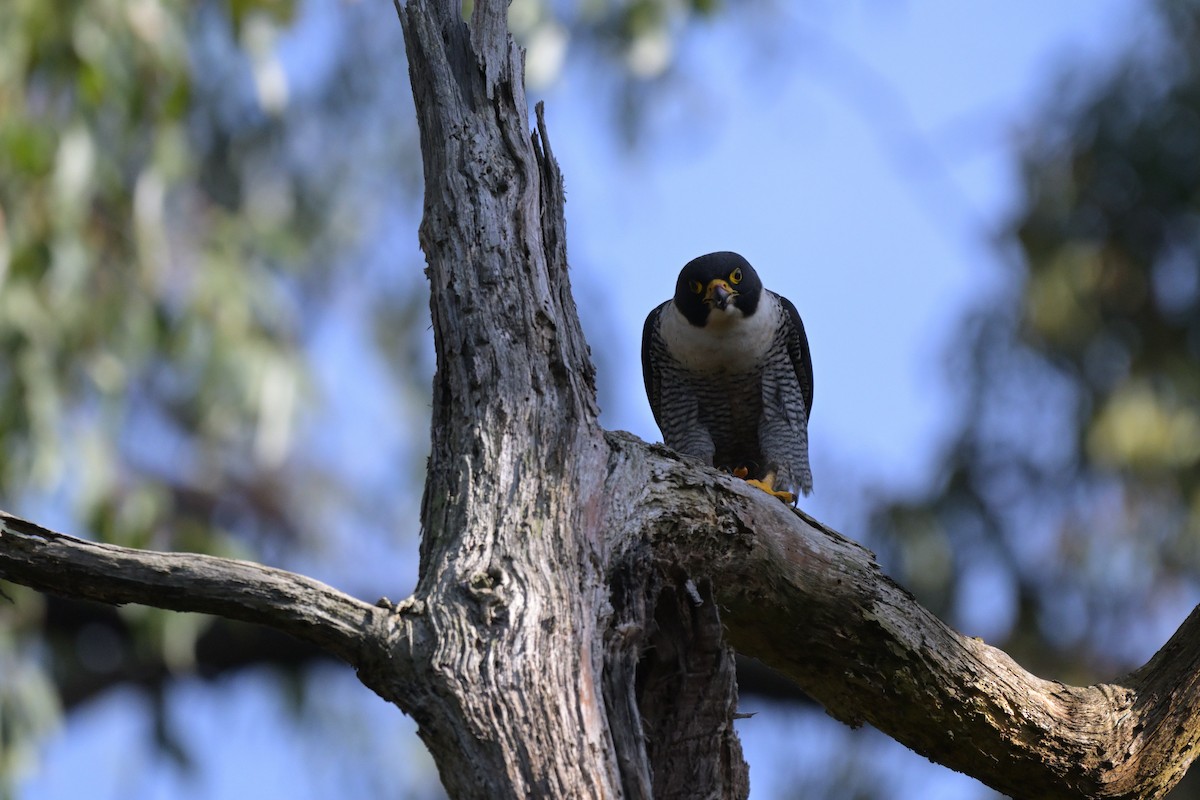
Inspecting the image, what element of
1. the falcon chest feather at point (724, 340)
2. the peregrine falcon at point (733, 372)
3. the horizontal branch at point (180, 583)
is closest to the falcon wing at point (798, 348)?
the peregrine falcon at point (733, 372)

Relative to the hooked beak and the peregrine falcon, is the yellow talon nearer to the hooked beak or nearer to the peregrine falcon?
the peregrine falcon

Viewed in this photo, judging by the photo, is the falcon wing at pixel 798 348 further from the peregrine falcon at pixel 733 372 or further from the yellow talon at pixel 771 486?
the yellow talon at pixel 771 486

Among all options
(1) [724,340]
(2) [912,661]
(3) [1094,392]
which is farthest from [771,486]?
(3) [1094,392]

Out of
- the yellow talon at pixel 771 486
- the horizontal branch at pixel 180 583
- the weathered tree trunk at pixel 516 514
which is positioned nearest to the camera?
the horizontal branch at pixel 180 583

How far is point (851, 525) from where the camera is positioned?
7.78m

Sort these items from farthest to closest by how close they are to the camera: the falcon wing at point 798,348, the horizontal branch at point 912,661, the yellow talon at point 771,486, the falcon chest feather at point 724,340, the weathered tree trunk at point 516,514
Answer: the falcon wing at point 798,348 < the falcon chest feather at point 724,340 < the yellow talon at point 771,486 < the horizontal branch at point 912,661 < the weathered tree trunk at point 516,514

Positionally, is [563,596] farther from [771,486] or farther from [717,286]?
[771,486]

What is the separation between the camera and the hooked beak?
422 centimetres

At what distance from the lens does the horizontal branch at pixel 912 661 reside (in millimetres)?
2816

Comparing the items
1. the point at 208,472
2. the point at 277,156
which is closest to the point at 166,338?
the point at 208,472

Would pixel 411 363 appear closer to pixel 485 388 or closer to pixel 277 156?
pixel 277 156

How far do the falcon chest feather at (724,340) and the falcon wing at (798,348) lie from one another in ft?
0.42

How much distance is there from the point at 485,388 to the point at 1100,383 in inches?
219

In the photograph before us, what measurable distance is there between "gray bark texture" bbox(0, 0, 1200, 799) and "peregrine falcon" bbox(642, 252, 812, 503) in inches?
53.3
